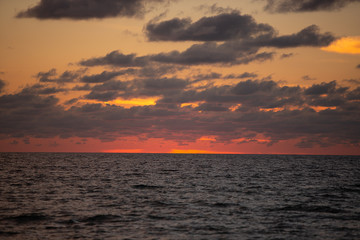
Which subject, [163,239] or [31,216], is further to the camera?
[31,216]

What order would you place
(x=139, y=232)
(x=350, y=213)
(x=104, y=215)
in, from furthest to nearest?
(x=350, y=213) → (x=104, y=215) → (x=139, y=232)

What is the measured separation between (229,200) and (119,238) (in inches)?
781

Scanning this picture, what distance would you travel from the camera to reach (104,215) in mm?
31734

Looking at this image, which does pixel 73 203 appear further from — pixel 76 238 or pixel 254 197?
pixel 254 197

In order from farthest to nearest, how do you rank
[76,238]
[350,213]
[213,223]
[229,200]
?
[229,200], [350,213], [213,223], [76,238]

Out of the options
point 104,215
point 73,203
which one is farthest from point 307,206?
Answer: point 73,203

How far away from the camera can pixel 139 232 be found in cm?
2617

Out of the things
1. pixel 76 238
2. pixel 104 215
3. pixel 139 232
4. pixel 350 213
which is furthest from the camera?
pixel 350 213

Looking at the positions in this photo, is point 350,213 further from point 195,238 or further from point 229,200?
point 195,238

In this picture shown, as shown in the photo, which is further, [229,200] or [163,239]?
[229,200]

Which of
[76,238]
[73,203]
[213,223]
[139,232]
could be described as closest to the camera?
[76,238]

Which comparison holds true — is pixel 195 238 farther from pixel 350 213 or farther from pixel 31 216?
pixel 350 213

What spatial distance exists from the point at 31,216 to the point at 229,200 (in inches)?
826

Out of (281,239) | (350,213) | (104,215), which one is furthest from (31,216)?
(350,213)
